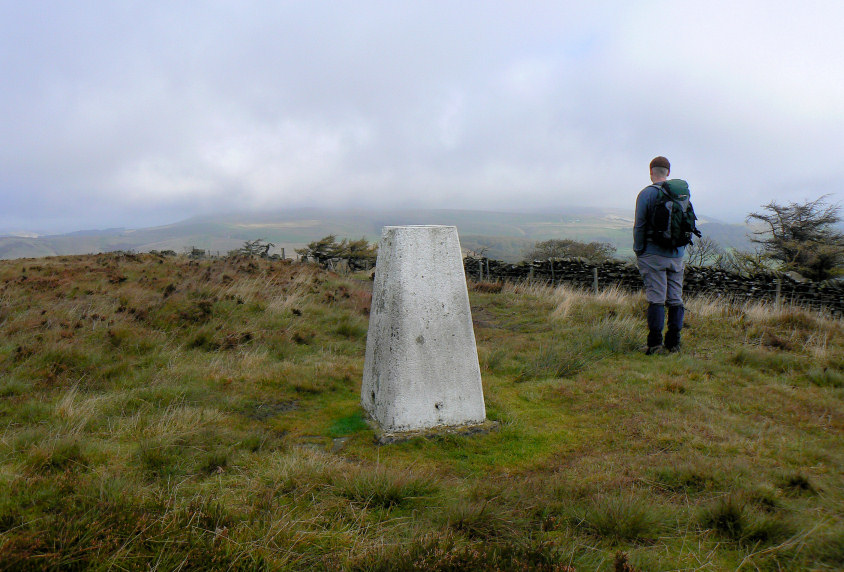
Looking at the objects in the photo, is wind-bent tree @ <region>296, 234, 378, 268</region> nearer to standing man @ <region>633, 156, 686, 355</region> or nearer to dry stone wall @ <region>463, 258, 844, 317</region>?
dry stone wall @ <region>463, 258, 844, 317</region>

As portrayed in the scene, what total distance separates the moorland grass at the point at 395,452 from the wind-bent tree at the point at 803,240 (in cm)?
1095

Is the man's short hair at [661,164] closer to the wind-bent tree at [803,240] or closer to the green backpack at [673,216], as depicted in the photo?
the green backpack at [673,216]

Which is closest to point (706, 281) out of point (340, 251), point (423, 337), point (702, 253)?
point (423, 337)

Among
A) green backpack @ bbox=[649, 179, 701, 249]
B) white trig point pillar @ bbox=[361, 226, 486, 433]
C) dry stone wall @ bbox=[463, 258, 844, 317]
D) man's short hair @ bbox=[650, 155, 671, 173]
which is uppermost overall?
man's short hair @ bbox=[650, 155, 671, 173]

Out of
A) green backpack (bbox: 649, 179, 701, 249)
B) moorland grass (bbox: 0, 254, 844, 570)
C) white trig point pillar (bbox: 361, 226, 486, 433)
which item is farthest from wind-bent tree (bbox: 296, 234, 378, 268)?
white trig point pillar (bbox: 361, 226, 486, 433)

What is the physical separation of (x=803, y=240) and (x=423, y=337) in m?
22.0

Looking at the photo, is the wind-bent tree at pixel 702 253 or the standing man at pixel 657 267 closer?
the standing man at pixel 657 267

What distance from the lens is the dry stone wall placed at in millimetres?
10875

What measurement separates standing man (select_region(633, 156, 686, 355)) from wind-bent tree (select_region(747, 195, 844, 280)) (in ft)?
43.1

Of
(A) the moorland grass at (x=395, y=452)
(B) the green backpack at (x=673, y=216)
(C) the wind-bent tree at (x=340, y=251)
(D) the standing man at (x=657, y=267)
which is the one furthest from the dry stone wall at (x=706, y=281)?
(C) the wind-bent tree at (x=340, y=251)

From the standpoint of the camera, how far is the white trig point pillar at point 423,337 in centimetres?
398

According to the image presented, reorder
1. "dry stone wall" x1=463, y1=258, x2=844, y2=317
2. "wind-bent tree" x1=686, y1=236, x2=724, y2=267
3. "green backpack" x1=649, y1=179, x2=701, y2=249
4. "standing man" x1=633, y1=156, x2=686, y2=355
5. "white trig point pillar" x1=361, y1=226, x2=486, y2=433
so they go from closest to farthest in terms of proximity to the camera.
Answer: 1. "white trig point pillar" x1=361, y1=226, x2=486, y2=433
2. "green backpack" x1=649, y1=179, x2=701, y2=249
3. "standing man" x1=633, y1=156, x2=686, y2=355
4. "dry stone wall" x1=463, y1=258, x2=844, y2=317
5. "wind-bent tree" x1=686, y1=236, x2=724, y2=267

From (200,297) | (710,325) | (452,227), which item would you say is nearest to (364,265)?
(200,297)

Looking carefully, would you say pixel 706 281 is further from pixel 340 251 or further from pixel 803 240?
pixel 340 251
